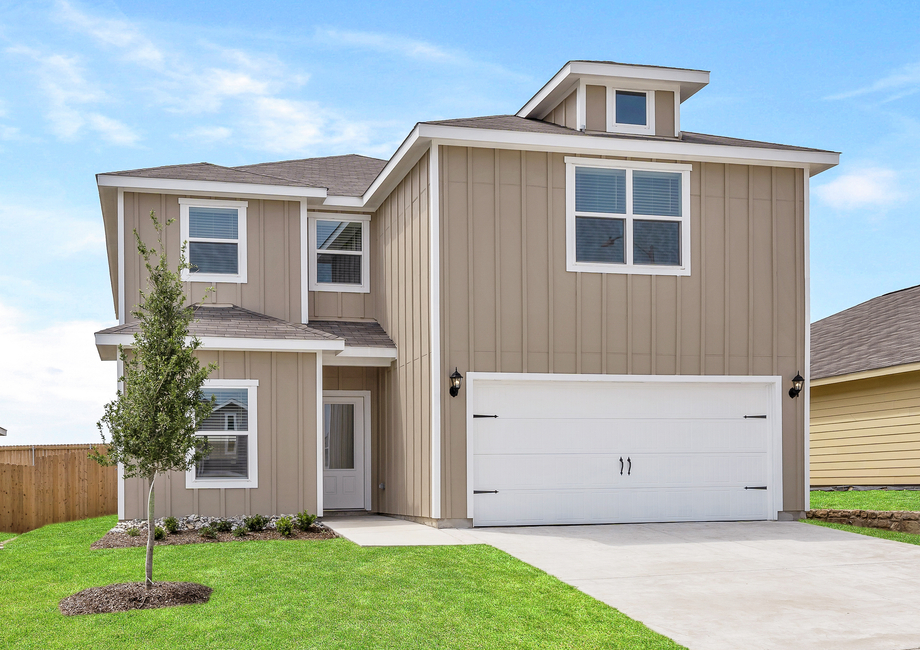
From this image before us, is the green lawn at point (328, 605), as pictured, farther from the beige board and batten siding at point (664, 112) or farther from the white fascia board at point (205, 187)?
the beige board and batten siding at point (664, 112)

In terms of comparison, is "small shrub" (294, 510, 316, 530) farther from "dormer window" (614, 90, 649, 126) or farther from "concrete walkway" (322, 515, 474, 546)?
"dormer window" (614, 90, 649, 126)

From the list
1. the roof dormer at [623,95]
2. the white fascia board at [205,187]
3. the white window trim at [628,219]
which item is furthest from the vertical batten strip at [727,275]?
the white fascia board at [205,187]

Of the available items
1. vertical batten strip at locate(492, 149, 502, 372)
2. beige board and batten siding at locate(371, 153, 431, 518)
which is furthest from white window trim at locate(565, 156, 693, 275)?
beige board and batten siding at locate(371, 153, 431, 518)

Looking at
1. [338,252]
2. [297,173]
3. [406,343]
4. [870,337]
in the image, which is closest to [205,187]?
[338,252]

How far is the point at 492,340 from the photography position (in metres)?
12.3

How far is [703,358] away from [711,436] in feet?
3.83

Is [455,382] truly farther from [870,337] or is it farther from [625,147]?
[870,337]

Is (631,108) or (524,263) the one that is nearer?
(524,263)

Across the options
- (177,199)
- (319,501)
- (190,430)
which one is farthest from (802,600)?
(177,199)

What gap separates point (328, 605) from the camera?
7648 mm

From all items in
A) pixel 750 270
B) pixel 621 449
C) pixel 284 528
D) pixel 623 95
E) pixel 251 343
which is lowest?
pixel 284 528

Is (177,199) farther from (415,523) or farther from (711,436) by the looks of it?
(711,436)

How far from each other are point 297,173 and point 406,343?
18.3 feet

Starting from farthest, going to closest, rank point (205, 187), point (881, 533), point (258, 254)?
1. point (258, 254)
2. point (205, 187)
3. point (881, 533)
